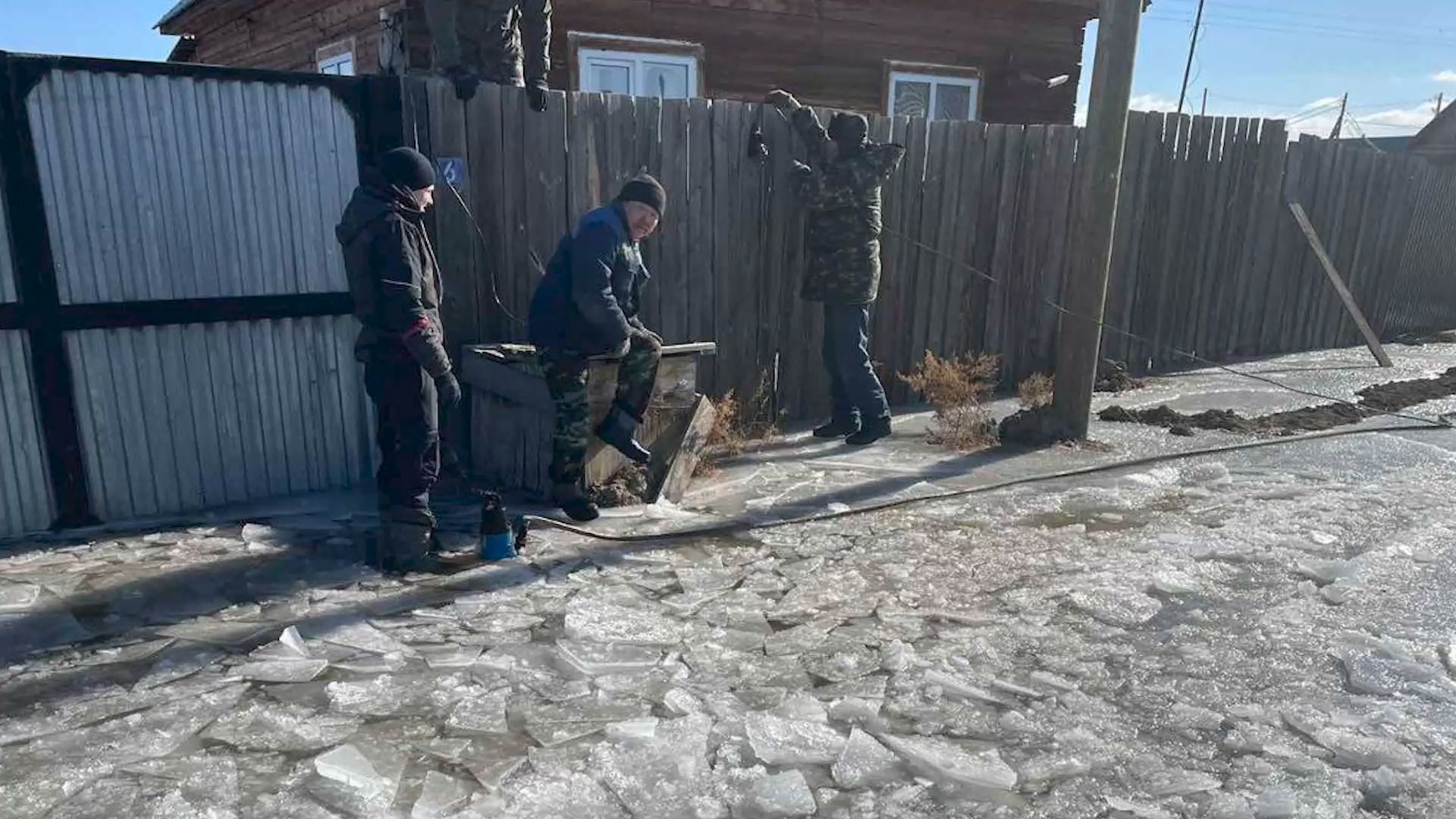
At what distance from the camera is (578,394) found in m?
4.80

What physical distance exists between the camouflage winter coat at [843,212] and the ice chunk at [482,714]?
3854 millimetres

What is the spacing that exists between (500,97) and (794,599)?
10.6ft

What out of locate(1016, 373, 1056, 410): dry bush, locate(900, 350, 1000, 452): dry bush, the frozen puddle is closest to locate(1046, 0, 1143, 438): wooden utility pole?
locate(900, 350, 1000, 452): dry bush

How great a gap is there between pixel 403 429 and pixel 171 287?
5.13 ft

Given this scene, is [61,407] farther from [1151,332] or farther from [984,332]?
[1151,332]

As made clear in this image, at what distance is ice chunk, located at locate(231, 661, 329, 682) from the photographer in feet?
10.8

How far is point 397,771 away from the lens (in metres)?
2.78

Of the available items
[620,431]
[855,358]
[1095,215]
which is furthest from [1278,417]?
[620,431]

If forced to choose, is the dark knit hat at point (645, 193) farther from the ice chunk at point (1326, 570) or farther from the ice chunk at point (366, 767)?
the ice chunk at point (1326, 570)

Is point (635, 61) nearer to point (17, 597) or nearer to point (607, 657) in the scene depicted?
point (17, 597)

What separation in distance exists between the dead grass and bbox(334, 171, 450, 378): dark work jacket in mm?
2077

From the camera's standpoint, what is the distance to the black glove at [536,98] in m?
5.43

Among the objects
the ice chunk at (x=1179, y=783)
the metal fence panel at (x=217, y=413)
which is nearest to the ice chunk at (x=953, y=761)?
the ice chunk at (x=1179, y=783)

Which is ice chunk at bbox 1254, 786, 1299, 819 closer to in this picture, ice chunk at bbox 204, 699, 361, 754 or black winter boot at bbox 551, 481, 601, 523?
ice chunk at bbox 204, 699, 361, 754
